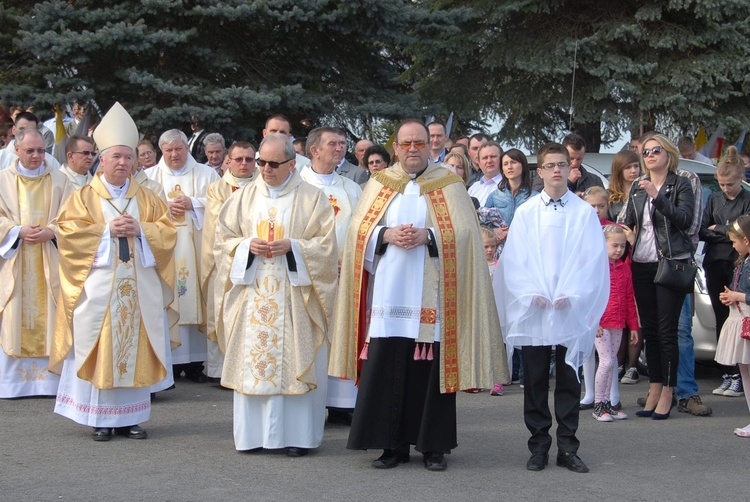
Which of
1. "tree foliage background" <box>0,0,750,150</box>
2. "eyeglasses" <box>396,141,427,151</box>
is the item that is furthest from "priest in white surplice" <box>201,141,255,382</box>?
"tree foliage background" <box>0,0,750,150</box>

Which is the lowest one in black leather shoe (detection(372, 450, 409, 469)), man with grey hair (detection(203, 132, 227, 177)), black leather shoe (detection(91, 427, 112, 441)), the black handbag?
black leather shoe (detection(91, 427, 112, 441))

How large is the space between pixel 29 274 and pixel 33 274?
0.11ft

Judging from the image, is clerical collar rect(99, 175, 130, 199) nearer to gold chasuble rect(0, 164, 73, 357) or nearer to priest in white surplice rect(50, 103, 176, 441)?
priest in white surplice rect(50, 103, 176, 441)

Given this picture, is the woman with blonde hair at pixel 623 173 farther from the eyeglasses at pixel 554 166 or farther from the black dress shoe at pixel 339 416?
the black dress shoe at pixel 339 416

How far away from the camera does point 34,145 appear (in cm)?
955

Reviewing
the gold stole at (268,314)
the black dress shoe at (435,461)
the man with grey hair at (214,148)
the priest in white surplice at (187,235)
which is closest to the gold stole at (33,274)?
the priest in white surplice at (187,235)

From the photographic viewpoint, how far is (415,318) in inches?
276

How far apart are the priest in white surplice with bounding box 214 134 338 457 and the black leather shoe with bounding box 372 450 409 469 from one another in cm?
56

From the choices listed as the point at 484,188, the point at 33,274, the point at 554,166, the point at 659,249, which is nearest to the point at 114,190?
the point at 33,274

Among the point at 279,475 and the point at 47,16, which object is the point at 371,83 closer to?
the point at 47,16

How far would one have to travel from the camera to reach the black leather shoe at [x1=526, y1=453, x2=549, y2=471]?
23.0ft

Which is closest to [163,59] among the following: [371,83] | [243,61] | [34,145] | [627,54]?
[243,61]

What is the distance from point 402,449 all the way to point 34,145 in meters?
4.43

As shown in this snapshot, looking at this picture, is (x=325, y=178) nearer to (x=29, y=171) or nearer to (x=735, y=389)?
(x=29, y=171)
